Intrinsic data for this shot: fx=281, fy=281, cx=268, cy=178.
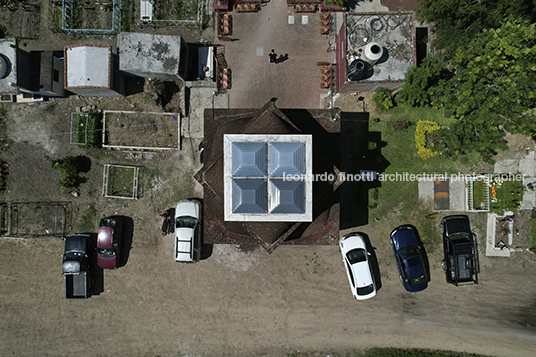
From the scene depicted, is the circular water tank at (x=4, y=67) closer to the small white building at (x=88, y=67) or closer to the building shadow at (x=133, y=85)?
the small white building at (x=88, y=67)

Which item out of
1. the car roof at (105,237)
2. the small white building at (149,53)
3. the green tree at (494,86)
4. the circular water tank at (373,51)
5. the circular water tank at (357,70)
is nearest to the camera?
the green tree at (494,86)

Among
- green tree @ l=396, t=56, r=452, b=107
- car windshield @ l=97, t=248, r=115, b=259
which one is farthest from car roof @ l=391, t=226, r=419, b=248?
car windshield @ l=97, t=248, r=115, b=259

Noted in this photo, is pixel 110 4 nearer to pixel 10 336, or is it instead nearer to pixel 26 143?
pixel 26 143

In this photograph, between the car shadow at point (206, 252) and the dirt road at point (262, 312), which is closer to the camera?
the dirt road at point (262, 312)

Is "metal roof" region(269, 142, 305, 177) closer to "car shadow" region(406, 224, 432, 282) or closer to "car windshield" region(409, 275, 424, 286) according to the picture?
"car shadow" region(406, 224, 432, 282)

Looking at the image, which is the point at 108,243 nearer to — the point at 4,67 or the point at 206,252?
the point at 206,252

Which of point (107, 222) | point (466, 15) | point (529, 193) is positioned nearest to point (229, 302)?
point (107, 222)

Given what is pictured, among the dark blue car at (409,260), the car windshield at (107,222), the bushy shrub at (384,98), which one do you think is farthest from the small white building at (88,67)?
the dark blue car at (409,260)
